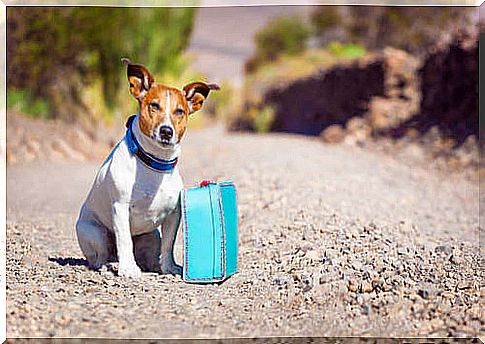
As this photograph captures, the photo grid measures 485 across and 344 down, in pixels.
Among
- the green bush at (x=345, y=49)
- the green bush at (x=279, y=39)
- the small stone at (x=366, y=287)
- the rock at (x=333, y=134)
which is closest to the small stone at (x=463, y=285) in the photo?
the small stone at (x=366, y=287)

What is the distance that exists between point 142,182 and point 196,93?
1.17 feet

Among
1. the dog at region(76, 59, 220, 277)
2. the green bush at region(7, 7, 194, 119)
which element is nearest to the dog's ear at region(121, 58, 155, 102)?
the dog at region(76, 59, 220, 277)

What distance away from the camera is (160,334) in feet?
6.20

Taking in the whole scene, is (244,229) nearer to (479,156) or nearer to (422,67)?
(479,156)

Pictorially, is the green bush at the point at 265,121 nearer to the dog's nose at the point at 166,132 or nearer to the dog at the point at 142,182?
the dog at the point at 142,182

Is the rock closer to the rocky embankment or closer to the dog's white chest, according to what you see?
the rocky embankment

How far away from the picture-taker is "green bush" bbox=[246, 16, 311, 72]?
17.1 m

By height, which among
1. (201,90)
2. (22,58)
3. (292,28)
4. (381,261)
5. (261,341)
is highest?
(292,28)

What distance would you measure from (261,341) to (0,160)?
4.37 meters

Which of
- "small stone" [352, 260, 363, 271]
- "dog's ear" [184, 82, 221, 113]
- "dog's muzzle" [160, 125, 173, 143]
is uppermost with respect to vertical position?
"dog's ear" [184, 82, 221, 113]

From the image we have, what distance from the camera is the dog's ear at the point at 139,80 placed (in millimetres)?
2318

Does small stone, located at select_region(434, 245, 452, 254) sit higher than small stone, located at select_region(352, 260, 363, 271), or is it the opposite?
small stone, located at select_region(434, 245, 452, 254)

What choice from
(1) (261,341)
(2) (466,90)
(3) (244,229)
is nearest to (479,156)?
(2) (466,90)

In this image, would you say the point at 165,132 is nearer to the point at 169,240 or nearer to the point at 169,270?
the point at 169,240
